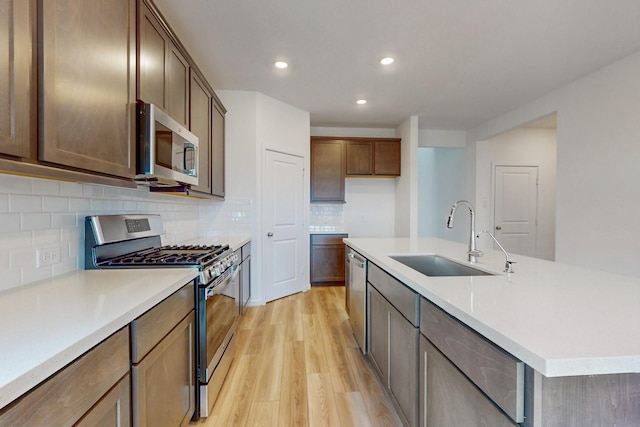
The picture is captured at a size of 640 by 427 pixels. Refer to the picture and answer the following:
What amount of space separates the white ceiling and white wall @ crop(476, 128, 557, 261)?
4.61ft

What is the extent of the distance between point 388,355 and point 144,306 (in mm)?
1335

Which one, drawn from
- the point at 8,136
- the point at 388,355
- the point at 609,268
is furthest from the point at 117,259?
the point at 609,268

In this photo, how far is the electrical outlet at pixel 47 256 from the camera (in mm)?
1266

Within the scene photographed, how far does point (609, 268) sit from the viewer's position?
302cm

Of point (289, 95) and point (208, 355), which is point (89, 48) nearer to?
point (208, 355)

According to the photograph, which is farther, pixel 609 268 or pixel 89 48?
pixel 609 268

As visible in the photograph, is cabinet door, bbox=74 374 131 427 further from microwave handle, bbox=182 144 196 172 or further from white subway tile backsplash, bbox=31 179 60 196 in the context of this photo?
microwave handle, bbox=182 144 196 172

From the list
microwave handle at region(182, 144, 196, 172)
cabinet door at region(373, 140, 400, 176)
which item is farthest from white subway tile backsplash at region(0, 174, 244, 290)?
cabinet door at region(373, 140, 400, 176)

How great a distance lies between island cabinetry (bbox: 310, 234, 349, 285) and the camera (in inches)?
181

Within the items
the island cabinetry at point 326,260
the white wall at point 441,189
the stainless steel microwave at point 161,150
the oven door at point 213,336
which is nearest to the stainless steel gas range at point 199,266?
the oven door at point 213,336

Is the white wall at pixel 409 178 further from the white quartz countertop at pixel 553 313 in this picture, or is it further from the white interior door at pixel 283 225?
the white quartz countertop at pixel 553 313

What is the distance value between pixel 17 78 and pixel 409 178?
4.42m

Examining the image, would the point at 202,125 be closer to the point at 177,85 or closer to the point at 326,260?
the point at 177,85

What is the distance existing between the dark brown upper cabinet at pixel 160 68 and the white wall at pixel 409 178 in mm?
3406
